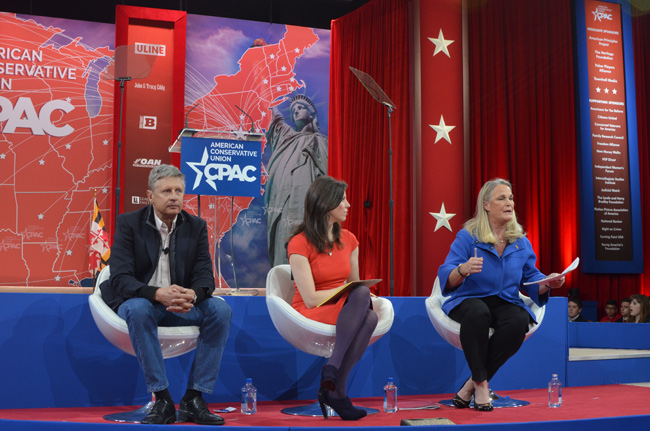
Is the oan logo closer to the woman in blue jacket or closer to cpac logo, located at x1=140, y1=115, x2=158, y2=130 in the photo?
cpac logo, located at x1=140, y1=115, x2=158, y2=130

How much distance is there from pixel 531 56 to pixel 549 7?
0.57 meters

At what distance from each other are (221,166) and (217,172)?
45mm

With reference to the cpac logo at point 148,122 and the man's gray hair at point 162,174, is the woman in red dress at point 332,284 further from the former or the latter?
the cpac logo at point 148,122

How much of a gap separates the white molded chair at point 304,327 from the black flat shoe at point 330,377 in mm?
189

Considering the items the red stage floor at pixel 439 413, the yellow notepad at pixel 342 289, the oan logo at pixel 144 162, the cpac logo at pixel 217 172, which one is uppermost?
the oan logo at pixel 144 162

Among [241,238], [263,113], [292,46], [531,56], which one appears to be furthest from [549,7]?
[241,238]

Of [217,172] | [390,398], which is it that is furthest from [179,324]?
[217,172]

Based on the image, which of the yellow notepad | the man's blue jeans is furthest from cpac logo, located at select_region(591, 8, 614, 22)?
the man's blue jeans

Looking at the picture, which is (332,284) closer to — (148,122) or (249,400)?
(249,400)

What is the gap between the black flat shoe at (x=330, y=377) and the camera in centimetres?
265

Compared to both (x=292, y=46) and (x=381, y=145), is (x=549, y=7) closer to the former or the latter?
(x=381, y=145)

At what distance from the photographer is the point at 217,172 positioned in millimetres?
3979

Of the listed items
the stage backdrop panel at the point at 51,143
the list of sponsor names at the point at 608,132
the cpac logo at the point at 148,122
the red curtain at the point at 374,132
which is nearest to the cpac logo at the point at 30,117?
the stage backdrop panel at the point at 51,143

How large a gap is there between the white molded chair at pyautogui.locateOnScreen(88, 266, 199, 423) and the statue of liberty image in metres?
4.31
